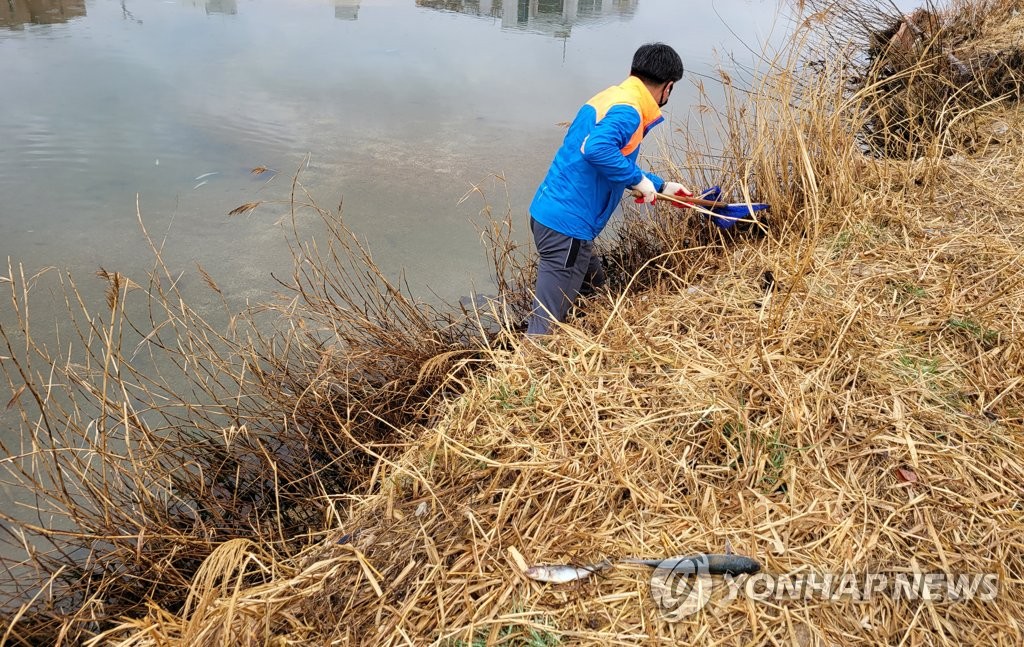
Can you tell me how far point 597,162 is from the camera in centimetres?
266

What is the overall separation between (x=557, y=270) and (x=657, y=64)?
3.23ft

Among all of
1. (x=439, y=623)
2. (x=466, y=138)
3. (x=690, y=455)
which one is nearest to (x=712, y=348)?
(x=690, y=455)

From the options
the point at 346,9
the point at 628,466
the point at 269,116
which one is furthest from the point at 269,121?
the point at 628,466

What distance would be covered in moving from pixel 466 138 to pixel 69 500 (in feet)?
15.3

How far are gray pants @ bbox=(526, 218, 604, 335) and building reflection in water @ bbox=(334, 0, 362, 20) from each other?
24.3 ft

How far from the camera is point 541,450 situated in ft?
6.48

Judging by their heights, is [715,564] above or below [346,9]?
below

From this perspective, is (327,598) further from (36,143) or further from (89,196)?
(36,143)

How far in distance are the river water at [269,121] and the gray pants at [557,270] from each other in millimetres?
956

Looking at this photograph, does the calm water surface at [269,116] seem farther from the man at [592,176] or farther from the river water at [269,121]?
the man at [592,176]

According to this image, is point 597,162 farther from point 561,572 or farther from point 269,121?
point 269,121

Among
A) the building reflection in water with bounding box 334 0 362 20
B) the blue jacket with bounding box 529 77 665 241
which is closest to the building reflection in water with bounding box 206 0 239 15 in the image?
the building reflection in water with bounding box 334 0 362 20

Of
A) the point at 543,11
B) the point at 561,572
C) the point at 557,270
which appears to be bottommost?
the point at 561,572

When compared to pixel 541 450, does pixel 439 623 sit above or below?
below
